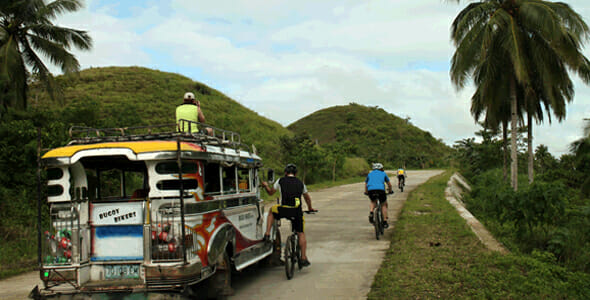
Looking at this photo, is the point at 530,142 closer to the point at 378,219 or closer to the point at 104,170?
the point at 378,219

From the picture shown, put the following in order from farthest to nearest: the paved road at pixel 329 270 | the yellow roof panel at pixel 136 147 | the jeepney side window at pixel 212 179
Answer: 1. the paved road at pixel 329 270
2. the jeepney side window at pixel 212 179
3. the yellow roof panel at pixel 136 147

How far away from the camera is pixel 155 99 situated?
43.6 m

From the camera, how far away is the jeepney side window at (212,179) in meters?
5.73

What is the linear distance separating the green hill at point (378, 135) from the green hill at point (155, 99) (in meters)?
26.5

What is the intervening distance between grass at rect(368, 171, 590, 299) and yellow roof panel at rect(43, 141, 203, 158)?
2990mm

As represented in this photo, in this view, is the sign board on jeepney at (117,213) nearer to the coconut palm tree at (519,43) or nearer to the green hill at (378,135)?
the coconut palm tree at (519,43)

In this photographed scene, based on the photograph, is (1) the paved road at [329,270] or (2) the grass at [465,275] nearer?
(2) the grass at [465,275]

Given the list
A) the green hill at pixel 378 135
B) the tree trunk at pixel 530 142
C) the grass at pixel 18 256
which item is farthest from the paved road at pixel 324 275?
the green hill at pixel 378 135

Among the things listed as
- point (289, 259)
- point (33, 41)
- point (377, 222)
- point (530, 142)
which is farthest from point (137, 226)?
point (530, 142)

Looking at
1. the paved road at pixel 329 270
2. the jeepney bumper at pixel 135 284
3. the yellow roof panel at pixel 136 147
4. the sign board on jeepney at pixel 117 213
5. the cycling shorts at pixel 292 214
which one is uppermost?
the yellow roof panel at pixel 136 147

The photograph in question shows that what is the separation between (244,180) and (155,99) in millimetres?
38994

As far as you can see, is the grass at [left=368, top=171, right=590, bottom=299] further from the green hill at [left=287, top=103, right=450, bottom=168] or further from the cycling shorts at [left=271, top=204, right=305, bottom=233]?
the green hill at [left=287, top=103, right=450, bottom=168]

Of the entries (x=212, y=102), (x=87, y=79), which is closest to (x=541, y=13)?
(x=212, y=102)

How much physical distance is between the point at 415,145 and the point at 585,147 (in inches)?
2889
